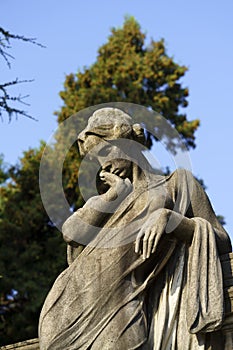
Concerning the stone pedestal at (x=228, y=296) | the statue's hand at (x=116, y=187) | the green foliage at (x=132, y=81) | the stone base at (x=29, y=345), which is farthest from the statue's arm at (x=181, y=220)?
the green foliage at (x=132, y=81)

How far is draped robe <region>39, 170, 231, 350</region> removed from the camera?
7.02 m

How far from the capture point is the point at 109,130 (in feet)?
26.0

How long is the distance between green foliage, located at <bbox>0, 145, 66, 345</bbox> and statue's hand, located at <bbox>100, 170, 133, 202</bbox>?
13006 millimetres

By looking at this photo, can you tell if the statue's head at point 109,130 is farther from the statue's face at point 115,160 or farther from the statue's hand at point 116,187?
the statue's hand at point 116,187

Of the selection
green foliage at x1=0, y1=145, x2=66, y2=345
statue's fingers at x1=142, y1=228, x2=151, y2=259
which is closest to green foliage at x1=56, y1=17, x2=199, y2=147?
green foliage at x1=0, y1=145, x2=66, y2=345

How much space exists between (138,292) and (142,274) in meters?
0.17

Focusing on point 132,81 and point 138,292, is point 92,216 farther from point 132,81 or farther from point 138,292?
point 132,81

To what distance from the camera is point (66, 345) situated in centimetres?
713

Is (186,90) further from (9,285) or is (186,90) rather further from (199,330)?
(199,330)

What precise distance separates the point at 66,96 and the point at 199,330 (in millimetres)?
18168

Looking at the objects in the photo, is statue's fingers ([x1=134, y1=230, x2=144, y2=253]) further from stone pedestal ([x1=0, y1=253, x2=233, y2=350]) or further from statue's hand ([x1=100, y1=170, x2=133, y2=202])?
stone pedestal ([x1=0, y1=253, x2=233, y2=350])

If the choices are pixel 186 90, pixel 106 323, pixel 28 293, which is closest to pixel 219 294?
pixel 106 323

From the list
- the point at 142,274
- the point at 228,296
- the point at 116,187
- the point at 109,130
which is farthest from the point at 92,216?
the point at 228,296

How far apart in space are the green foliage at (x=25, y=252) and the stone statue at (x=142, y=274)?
13185 millimetres
